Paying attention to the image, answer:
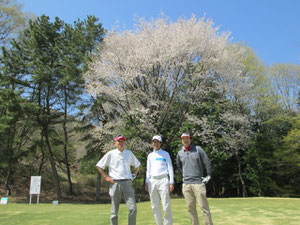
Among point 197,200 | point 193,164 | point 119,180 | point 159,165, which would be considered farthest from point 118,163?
point 197,200

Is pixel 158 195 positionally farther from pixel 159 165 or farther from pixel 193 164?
pixel 193 164

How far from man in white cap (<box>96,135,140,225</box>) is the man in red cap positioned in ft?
3.26

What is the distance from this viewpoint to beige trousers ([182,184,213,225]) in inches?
163

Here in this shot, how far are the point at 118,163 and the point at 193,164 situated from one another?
4.44 feet

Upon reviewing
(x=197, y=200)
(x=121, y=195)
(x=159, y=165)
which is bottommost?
(x=197, y=200)

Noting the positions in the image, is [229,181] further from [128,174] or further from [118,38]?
[128,174]

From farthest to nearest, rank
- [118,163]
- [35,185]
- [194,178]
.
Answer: [35,185], [194,178], [118,163]

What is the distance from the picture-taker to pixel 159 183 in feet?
14.6

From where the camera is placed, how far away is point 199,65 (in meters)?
17.9

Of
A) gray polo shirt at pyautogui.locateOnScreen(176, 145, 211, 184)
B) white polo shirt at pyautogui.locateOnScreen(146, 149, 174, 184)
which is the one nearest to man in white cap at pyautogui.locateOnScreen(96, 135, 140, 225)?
white polo shirt at pyautogui.locateOnScreen(146, 149, 174, 184)

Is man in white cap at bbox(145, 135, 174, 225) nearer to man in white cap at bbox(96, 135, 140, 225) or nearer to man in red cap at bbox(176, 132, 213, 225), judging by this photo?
man in red cap at bbox(176, 132, 213, 225)

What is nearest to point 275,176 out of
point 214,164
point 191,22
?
point 214,164

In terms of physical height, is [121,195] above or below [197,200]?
above

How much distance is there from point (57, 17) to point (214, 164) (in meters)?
18.3
